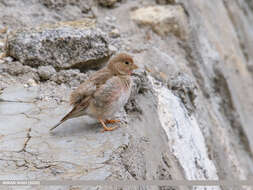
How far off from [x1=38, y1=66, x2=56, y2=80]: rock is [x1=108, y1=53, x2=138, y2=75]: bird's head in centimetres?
80

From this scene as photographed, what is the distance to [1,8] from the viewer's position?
191 inches

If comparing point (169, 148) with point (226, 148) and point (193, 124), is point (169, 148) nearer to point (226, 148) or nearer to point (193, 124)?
point (193, 124)

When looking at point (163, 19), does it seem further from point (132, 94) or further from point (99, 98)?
point (99, 98)

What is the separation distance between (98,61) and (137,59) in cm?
62

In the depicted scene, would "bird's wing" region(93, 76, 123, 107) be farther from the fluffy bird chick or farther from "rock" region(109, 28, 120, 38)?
"rock" region(109, 28, 120, 38)

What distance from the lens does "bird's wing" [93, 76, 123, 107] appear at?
127 inches

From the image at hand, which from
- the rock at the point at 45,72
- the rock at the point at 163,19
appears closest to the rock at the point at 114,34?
the rock at the point at 163,19

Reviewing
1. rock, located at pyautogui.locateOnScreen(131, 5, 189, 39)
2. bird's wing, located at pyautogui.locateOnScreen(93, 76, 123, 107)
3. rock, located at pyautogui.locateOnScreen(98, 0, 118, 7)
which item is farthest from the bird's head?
rock, located at pyautogui.locateOnScreen(98, 0, 118, 7)

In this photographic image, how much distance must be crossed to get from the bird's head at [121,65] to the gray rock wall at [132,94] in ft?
1.37

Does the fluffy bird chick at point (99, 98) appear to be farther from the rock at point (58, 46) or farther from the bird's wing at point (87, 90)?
the rock at point (58, 46)

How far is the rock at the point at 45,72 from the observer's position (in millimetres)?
3998

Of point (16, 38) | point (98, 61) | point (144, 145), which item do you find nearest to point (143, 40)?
point (98, 61)

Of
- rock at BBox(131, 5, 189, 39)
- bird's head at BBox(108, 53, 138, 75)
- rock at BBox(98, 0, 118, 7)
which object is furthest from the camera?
rock at BBox(98, 0, 118, 7)

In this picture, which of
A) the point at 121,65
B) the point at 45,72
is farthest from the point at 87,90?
the point at 45,72
